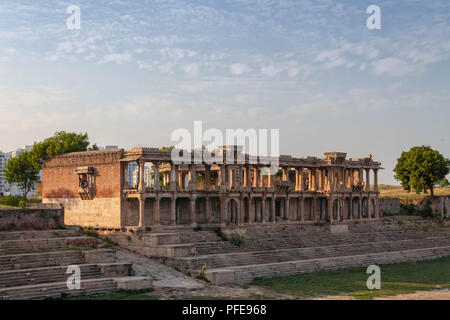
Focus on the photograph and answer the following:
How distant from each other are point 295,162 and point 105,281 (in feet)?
98.1

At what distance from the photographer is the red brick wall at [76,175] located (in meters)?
49.6

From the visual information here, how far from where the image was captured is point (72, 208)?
172 feet

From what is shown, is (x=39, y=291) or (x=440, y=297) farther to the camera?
(x=440, y=297)

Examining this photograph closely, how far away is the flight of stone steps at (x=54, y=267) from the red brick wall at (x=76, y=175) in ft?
31.6

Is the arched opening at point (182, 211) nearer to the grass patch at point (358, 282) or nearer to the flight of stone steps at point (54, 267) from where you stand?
the flight of stone steps at point (54, 267)

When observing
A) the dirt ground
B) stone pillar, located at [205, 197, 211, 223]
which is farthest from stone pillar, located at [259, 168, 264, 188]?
the dirt ground

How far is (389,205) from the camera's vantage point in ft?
244

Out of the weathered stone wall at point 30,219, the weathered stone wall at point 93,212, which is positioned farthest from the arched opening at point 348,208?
the weathered stone wall at point 30,219

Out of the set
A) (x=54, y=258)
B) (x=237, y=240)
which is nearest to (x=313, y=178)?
(x=237, y=240)

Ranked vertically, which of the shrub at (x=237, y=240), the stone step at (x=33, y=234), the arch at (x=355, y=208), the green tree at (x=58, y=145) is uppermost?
the green tree at (x=58, y=145)

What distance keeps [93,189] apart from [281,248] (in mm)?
15889
